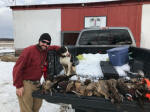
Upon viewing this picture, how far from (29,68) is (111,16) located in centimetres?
1018

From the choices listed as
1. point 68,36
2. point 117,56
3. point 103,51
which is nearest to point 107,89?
point 117,56

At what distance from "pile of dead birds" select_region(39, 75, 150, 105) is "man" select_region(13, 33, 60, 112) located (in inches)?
22.8

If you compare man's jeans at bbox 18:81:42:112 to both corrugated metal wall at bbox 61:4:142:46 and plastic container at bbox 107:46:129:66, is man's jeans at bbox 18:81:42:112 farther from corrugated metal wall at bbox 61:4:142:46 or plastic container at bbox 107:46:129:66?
corrugated metal wall at bbox 61:4:142:46

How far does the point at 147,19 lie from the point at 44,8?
8.00 meters

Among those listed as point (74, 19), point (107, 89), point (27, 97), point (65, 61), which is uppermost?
point (74, 19)

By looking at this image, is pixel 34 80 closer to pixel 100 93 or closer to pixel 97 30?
pixel 100 93

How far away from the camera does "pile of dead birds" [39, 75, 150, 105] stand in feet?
5.21

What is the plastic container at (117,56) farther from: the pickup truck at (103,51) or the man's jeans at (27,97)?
the man's jeans at (27,97)

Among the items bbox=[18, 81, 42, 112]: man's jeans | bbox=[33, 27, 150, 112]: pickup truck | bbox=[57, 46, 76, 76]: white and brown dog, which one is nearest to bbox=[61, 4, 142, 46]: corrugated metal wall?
bbox=[33, 27, 150, 112]: pickup truck

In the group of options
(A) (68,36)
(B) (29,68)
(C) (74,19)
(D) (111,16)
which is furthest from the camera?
(A) (68,36)

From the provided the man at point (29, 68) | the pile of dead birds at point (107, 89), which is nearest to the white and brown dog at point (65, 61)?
the man at point (29, 68)

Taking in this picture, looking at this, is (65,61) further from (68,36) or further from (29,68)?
(68,36)

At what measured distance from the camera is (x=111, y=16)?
11.5 m

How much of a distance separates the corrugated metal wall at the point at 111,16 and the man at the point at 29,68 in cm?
984
